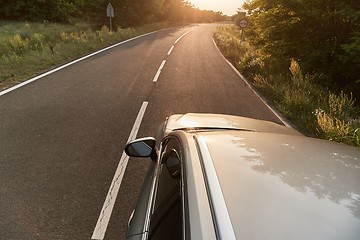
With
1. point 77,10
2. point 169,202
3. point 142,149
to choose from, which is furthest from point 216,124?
point 77,10

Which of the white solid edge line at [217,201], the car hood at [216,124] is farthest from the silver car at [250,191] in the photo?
the car hood at [216,124]

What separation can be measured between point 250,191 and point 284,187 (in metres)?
0.20

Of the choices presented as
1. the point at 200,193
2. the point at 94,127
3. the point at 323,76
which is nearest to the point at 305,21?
the point at 323,76

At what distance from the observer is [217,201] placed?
151 centimetres

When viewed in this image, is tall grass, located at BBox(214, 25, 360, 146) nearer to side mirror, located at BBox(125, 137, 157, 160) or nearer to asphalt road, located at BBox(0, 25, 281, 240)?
asphalt road, located at BBox(0, 25, 281, 240)

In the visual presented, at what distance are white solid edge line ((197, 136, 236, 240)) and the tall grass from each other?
4.43 meters

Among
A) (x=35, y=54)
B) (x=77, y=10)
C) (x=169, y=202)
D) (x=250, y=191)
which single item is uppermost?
(x=250, y=191)

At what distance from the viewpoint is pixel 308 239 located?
50.8 inches

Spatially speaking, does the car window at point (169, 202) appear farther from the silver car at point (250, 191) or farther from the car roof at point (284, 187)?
the car roof at point (284, 187)

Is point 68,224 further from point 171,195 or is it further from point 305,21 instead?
point 305,21

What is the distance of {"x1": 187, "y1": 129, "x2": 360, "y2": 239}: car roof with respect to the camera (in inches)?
53.6

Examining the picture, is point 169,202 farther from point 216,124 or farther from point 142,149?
point 216,124

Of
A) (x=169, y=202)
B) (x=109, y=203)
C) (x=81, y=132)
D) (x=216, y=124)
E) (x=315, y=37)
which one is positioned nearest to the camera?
(x=169, y=202)

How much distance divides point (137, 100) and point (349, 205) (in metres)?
6.99
